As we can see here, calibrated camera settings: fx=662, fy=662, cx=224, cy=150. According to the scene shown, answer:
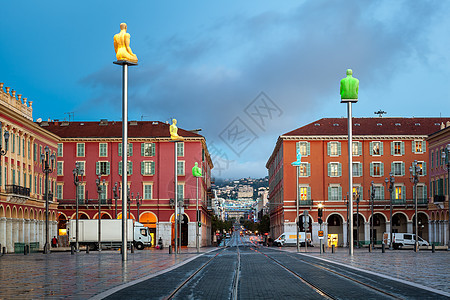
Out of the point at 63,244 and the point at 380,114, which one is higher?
the point at 380,114

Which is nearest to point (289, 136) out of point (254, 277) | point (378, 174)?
point (378, 174)

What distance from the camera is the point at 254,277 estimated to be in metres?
21.7

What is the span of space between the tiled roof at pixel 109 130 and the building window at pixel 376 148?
24278 mm

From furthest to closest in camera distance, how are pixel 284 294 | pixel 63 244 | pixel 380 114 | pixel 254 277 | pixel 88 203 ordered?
pixel 380 114 < pixel 88 203 < pixel 63 244 < pixel 254 277 < pixel 284 294

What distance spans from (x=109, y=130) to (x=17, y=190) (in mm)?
33796

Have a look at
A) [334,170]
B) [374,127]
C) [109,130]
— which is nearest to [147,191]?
[109,130]

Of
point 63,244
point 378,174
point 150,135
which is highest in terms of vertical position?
point 150,135

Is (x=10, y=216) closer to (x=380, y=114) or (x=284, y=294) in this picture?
(x=284, y=294)

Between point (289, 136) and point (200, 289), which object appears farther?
point (289, 136)

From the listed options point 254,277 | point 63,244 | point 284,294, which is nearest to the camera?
point 284,294

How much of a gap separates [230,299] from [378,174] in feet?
264

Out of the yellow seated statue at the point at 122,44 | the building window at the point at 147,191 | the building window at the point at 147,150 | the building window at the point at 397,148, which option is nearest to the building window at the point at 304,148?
the building window at the point at 397,148

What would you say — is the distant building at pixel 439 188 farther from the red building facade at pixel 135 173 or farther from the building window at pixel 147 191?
the building window at pixel 147 191

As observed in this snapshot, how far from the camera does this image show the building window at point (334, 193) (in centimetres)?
9119
